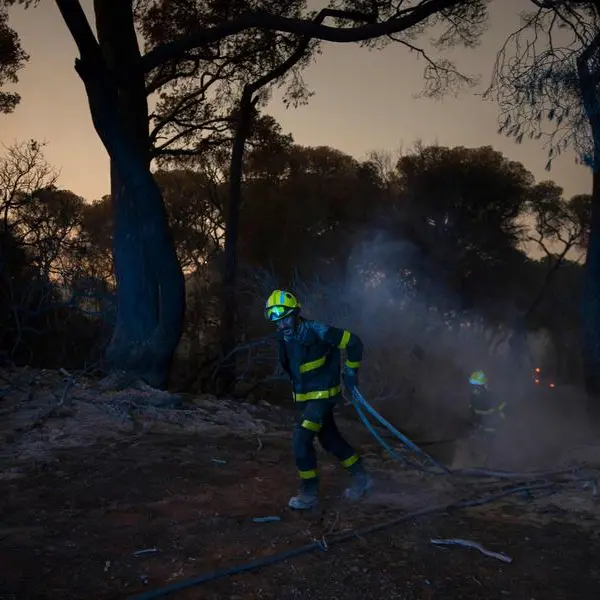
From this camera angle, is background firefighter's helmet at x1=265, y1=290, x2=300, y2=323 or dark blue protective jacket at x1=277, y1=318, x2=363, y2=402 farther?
dark blue protective jacket at x1=277, y1=318, x2=363, y2=402

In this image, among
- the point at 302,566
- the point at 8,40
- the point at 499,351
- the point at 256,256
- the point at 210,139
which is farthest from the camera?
the point at 499,351

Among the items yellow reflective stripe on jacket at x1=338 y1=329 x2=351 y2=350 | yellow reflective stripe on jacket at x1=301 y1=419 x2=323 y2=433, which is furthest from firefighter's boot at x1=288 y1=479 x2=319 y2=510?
yellow reflective stripe on jacket at x1=338 y1=329 x2=351 y2=350

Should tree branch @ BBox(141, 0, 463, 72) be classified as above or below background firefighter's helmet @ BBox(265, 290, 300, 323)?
above

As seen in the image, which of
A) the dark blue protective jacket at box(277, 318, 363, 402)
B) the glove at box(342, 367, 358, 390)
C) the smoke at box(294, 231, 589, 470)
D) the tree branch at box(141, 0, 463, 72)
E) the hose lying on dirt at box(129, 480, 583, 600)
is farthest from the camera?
the smoke at box(294, 231, 589, 470)

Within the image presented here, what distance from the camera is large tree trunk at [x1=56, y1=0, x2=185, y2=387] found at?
980 centimetres

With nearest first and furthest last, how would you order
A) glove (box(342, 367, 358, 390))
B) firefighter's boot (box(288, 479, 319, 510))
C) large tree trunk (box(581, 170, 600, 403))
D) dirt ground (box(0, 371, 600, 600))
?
dirt ground (box(0, 371, 600, 600)) < firefighter's boot (box(288, 479, 319, 510)) < glove (box(342, 367, 358, 390)) < large tree trunk (box(581, 170, 600, 403))

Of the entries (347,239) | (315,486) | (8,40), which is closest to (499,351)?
(347,239)

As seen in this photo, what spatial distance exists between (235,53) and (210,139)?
8.93 feet

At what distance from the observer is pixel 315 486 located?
5.36 m

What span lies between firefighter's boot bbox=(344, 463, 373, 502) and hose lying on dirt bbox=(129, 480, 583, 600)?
62 centimetres

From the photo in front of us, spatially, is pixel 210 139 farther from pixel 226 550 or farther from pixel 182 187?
pixel 226 550

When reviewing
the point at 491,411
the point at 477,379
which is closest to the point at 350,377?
the point at 491,411

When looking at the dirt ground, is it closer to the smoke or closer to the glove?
the glove

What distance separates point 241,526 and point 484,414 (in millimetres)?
6641
